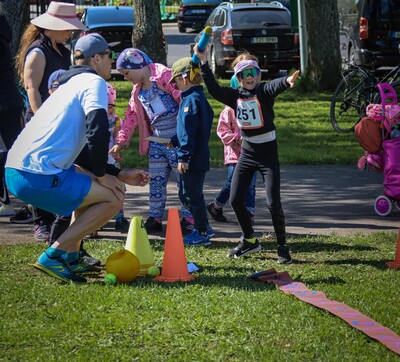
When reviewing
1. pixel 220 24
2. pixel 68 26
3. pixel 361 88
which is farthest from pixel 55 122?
pixel 220 24

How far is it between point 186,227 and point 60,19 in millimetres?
2239

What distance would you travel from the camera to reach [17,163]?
6.84 metres

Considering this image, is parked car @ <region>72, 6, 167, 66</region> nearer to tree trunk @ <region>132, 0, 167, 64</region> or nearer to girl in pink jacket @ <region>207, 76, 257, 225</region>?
tree trunk @ <region>132, 0, 167, 64</region>

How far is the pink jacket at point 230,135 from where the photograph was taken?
9359mm

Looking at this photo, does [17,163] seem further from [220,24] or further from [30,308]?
[220,24]

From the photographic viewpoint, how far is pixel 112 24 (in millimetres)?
24594

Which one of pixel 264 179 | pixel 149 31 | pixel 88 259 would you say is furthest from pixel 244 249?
Answer: pixel 149 31

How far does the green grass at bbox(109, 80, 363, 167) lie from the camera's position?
12875 millimetres

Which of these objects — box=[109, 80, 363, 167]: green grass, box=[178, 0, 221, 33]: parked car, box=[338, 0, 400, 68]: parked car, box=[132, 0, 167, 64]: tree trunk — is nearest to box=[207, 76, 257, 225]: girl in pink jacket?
box=[109, 80, 363, 167]: green grass

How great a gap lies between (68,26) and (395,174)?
11.6 feet

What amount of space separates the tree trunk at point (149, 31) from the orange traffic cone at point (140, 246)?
1081 cm

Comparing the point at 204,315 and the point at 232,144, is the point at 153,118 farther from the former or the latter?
the point at 204,315

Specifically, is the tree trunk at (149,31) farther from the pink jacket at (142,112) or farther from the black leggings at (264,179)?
the black leggings at (264,179)

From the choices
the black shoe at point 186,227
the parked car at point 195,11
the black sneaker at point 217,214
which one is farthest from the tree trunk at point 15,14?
the parked car at point 195,11
